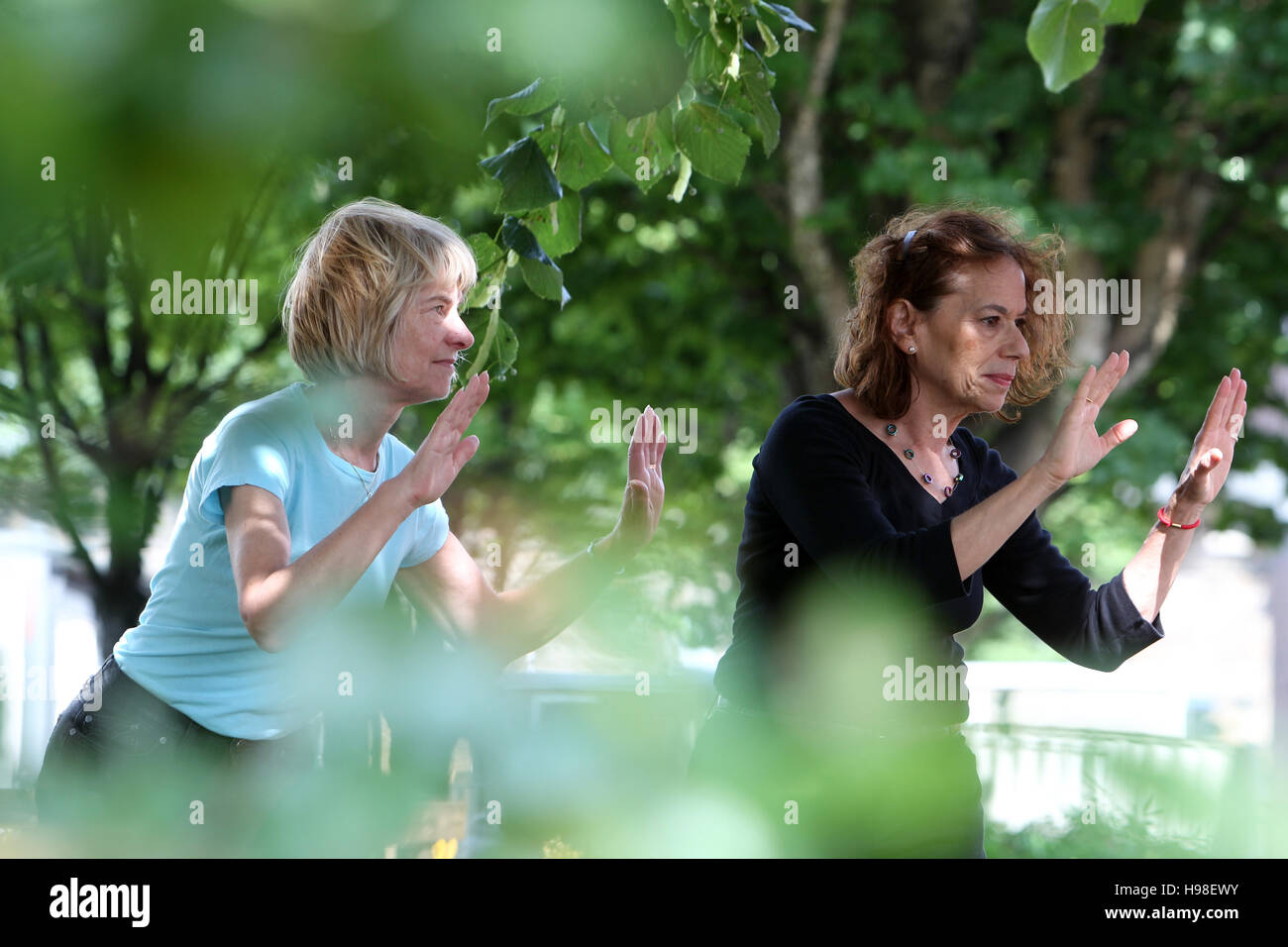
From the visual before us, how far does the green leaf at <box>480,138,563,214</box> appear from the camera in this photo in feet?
4.36

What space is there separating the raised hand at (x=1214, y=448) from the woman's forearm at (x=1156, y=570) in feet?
0.13

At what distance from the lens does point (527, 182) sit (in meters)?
1.34

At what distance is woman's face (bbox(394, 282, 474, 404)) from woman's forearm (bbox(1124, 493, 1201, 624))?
0.98m

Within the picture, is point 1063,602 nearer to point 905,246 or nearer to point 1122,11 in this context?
point 905,246

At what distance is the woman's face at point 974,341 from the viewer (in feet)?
5.75

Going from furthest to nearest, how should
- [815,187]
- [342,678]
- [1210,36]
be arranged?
1. [815,187]
2. [1210,36]
3. [342,678]

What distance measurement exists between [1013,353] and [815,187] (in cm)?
410

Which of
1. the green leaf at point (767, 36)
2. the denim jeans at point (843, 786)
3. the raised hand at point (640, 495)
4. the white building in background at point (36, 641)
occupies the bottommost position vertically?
the denim jeans at point (843, 786)

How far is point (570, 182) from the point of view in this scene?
1.58m

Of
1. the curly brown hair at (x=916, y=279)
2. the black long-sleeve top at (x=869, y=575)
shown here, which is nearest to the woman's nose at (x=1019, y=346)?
the curly brown hair at (x=916, y=279)

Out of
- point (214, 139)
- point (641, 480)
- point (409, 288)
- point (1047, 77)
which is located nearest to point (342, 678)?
point (641, 480)

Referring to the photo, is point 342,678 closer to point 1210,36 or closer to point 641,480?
point 641,480

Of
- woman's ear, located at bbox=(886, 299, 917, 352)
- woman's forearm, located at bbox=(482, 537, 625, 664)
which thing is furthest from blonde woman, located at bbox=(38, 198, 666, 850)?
woman's ear, located at bbox=(886, 299, 917, 352)

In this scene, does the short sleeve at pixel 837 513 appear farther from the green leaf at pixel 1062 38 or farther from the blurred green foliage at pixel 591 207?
the green leaf at pixel 1062 38
